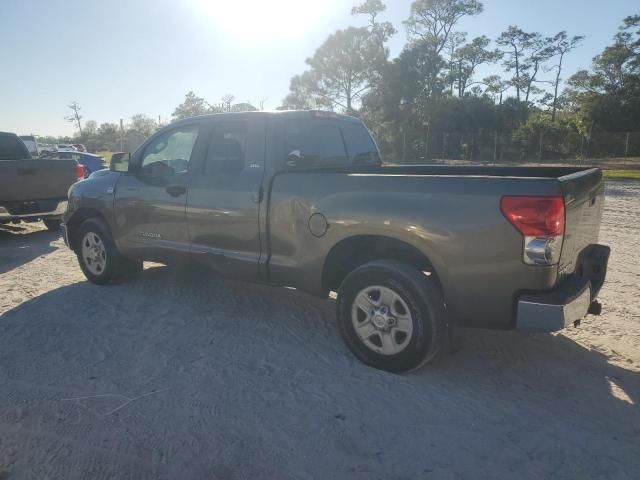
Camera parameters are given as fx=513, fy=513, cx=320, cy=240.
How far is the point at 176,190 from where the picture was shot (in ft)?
16.0

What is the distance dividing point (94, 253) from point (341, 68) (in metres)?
35.8

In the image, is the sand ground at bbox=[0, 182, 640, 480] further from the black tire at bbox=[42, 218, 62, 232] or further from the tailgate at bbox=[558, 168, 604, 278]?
the black tire at bbox=[42, 218, 62, 232]

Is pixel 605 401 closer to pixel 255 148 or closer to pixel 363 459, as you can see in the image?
pixel 363 459

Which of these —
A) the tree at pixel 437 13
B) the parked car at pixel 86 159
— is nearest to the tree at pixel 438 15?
the tree at pixel 437 13

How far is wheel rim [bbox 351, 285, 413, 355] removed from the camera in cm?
348

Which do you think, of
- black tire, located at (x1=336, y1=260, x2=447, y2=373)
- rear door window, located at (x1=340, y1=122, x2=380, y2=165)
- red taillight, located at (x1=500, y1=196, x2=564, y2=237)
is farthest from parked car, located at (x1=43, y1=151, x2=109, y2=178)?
red taillight, located at (x1=500, y1=196, x2=564, y2=237)

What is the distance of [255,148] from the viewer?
14.5 feet

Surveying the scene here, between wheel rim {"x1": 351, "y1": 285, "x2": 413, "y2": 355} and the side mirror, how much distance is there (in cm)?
315

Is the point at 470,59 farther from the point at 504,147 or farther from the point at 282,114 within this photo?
the point at 282,114

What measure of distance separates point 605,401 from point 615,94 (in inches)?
1619

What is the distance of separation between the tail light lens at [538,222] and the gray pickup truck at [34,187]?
Answer: 7.87m

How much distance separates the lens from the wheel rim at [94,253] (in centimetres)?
570

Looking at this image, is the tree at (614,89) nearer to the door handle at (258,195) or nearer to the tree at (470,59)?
the tree at (470,59)

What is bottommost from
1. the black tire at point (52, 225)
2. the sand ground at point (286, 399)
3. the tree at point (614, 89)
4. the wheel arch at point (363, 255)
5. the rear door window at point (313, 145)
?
the sand ground at point (286, 399)
